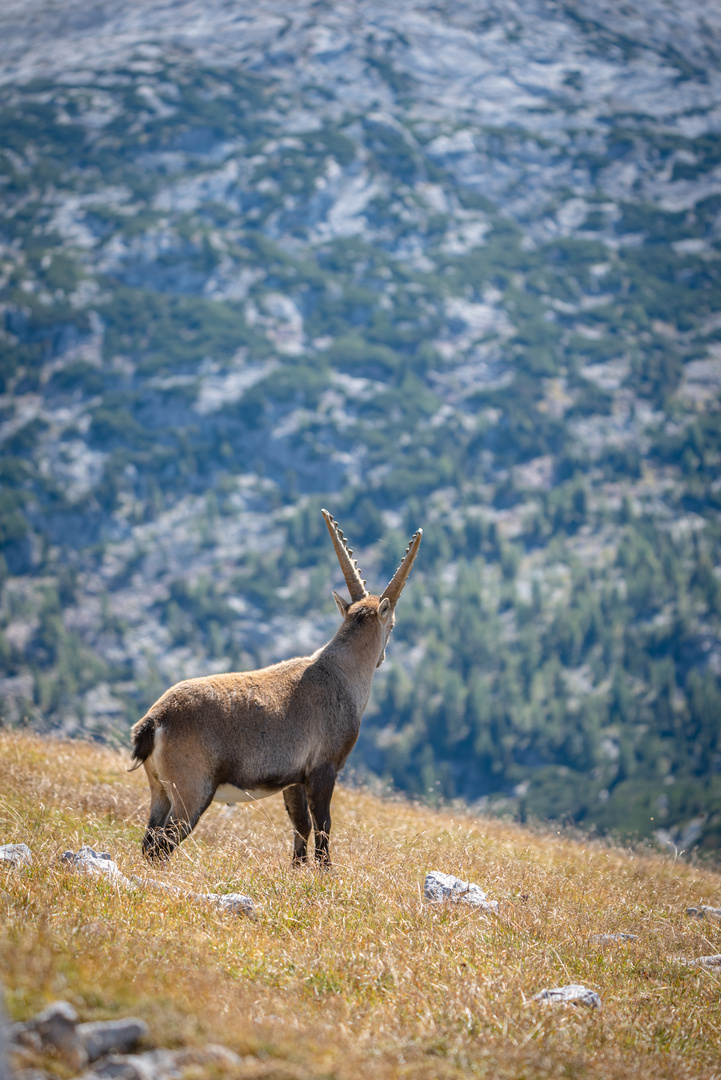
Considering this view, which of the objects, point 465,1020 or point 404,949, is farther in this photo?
point 404,949

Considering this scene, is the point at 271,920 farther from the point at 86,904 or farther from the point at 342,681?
the point at 342,681

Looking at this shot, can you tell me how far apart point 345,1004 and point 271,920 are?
69.1 inches

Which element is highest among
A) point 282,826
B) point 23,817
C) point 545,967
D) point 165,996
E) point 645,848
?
point 165,996

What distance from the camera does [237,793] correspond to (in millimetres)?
10453

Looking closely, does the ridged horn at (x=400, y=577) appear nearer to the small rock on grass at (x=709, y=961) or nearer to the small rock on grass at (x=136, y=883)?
the small rock on grass at (x=136, y=883)

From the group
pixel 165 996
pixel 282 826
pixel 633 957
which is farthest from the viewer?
pixel 282 826

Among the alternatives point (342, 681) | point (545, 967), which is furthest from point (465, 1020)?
point (342, 681)

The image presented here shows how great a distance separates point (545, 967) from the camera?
8.22 metres

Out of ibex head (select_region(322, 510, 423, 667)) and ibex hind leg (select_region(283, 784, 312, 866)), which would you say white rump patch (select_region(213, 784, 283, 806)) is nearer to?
ibex hind leg (select_region(283, 784, 312, 866))

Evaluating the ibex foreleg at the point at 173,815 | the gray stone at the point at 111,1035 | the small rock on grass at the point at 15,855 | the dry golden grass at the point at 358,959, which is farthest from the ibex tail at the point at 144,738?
the gray stone at the point at 111,1035

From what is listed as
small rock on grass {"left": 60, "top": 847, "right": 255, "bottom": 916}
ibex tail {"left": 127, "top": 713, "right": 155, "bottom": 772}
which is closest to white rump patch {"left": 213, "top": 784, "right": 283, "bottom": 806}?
ibex tail {"left": 127, "top": 713, "right": 155, "bottom": 772}

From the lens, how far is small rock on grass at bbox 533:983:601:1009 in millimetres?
7305

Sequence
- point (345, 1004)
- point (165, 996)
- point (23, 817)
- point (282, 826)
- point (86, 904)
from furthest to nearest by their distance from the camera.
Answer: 1. point (282, 826)
2. point (23, 817)
3. point (86, 904)
4. point (345, 1004)
5. point (165, 996)

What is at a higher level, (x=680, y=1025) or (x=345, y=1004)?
(x=345, y=1004)
